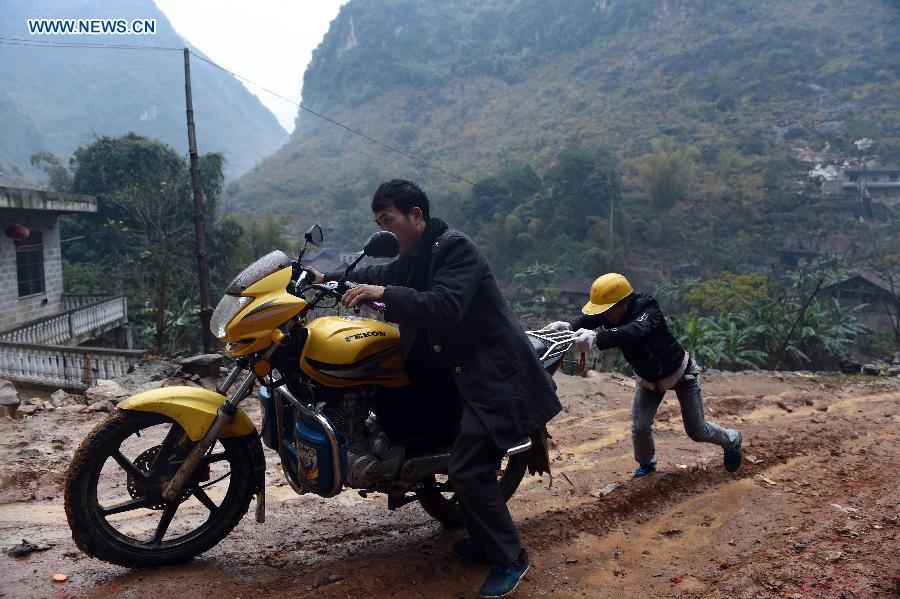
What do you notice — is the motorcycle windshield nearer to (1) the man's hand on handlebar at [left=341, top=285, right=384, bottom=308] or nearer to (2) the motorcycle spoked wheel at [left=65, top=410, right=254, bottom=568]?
(1) the man's hand on handlebar at [left=341, top=285, right=384, bottom=308]

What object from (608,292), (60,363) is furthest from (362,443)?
(60,363)

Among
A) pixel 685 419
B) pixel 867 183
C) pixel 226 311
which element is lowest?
pixel 685 419

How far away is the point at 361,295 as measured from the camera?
8.38 ft

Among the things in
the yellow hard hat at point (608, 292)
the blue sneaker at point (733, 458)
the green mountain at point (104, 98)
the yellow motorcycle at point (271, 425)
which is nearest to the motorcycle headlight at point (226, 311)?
the yellow motorcycle at point (271, 425)

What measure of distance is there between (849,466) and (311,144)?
300 feet

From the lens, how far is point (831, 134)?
5819 centimetres

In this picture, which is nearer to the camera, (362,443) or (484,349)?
(484,349)

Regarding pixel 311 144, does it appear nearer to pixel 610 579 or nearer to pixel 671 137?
pixel 671 137

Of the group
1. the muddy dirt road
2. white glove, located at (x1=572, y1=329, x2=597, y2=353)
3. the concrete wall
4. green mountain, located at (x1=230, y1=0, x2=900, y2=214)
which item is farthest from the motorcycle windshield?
green mountain, located at (x1=230, y1=0, x2=900, y2=214)

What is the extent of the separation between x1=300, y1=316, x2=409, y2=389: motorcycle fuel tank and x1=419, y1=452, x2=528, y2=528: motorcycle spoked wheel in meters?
0.79

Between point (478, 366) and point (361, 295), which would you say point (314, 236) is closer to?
point (361, 295)

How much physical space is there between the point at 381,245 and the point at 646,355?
228 cm

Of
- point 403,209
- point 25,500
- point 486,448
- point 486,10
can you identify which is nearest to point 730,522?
point 486,448

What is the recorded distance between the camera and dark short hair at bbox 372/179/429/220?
9.38 ft
